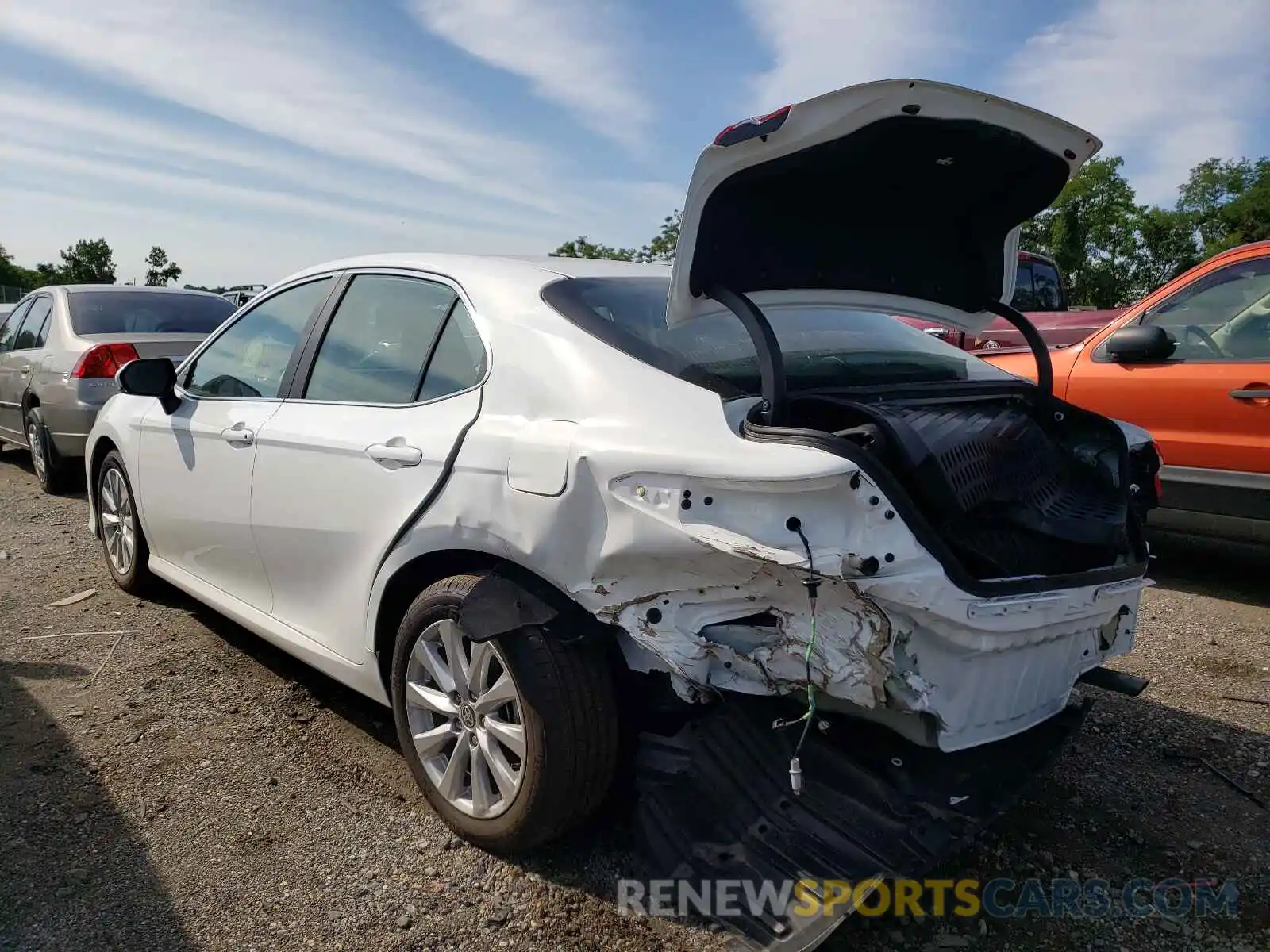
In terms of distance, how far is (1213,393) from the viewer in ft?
15.6

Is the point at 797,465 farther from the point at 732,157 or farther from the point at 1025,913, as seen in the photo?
the point at 1025,913

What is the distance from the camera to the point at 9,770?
303 cm

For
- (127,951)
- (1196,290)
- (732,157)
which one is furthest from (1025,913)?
(1196,290)

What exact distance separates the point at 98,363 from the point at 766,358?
6.27 m

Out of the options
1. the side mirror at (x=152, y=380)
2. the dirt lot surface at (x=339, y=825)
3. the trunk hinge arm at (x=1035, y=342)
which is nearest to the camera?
the dirt lot surface at (x=339, y=825)

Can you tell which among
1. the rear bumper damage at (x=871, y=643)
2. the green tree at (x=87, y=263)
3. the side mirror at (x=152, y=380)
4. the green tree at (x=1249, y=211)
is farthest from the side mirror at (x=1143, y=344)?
the green tree at (x=87, y=263)

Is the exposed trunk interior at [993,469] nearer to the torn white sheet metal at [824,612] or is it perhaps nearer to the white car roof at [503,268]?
the torn white sheet metal at [824,612]

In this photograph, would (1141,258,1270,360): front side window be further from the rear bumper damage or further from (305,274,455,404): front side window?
(305,274,455,404): front side window

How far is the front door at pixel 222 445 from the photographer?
132 inches

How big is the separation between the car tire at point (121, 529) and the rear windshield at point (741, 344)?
2.83m

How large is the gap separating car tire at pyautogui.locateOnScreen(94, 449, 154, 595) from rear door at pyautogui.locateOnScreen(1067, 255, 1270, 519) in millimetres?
5143

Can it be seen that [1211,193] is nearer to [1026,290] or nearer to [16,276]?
[1026,290]

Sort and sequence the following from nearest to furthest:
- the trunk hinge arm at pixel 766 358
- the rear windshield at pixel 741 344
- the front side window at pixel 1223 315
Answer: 1. the trunk hinge arm at pixel 766 358
2. the rear windshield at pixel 741 344
3. the front side window at pixel 1223 315

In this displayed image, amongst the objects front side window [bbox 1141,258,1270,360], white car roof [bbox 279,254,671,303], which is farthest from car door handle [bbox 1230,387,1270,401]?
white car roof [bbox 279,254,671,303]
